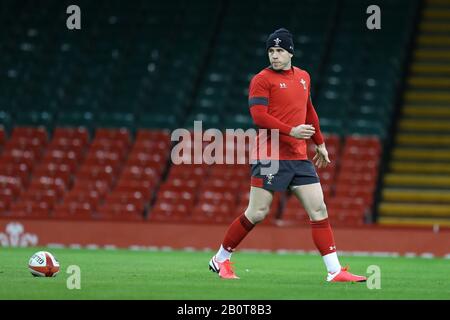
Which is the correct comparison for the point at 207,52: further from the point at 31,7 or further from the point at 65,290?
the point at 65,290

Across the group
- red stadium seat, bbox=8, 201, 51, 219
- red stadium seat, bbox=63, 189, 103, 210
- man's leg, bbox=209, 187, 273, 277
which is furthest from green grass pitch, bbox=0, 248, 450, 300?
red stadium seat, bbox=63, 189, 103, 210

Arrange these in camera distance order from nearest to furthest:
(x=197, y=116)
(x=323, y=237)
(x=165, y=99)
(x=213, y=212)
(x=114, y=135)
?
(x=323, y=237)
(x=213, y=212)
(x=114, y=135)
(x=197, y=116)
(x=165, y=99)

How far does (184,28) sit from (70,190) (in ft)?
21.9

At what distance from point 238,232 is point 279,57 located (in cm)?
182

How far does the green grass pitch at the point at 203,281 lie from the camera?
8914 mm

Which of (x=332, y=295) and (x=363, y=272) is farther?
(x=363, y=272)

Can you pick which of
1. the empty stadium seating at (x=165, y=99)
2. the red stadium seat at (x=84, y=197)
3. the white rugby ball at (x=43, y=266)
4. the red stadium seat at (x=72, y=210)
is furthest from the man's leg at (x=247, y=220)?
the red stadium seat at (x=84, y=197)

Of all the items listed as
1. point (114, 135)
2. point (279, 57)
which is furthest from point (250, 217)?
point (114, 135)

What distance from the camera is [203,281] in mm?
10391

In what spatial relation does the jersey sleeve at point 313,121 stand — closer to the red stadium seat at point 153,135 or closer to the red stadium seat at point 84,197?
the red stadium seat at point 84,197

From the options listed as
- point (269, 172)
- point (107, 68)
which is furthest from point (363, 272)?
point (107, 68)

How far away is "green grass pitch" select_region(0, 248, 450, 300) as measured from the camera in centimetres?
891

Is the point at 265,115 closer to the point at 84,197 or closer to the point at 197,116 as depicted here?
the point at 84,197
